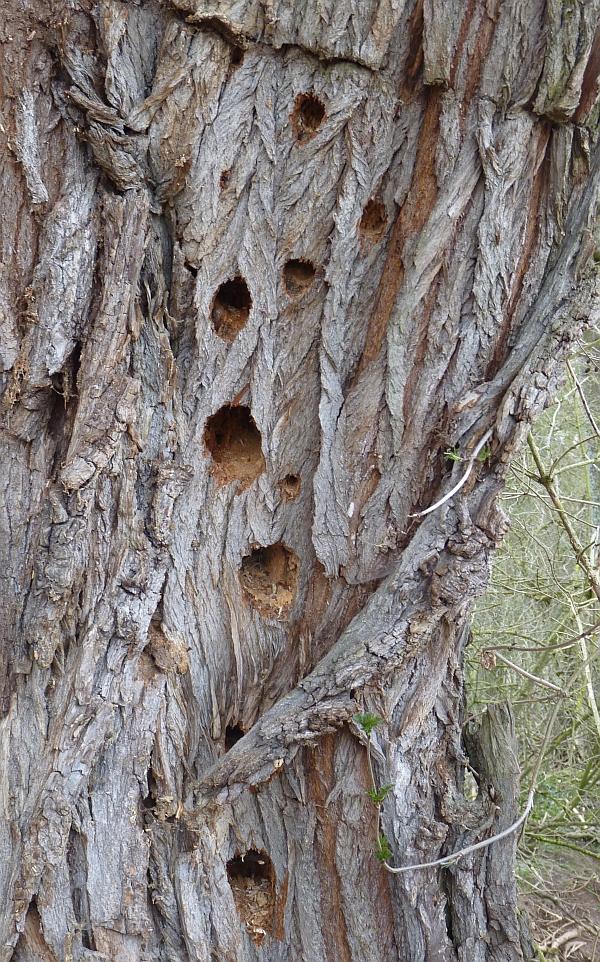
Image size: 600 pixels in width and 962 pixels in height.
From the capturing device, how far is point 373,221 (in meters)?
1.90

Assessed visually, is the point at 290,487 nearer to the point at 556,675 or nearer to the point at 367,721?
the point at 367,721

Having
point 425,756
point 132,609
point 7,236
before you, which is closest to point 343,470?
point 132,609

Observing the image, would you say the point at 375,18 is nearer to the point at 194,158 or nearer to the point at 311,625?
the point at 194,158

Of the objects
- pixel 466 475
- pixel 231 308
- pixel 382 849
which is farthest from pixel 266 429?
pixel 382 849

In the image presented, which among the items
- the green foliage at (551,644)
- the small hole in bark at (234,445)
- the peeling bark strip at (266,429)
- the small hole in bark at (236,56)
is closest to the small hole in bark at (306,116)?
the peeling bark strip at (266,429)

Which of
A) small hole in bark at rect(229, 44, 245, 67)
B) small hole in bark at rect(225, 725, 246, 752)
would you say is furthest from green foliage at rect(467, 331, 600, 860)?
small hole in bark at rect(229, 44, 245, 67)

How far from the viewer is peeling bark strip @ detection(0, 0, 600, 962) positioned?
1.72m

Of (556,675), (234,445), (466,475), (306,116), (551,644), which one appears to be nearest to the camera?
(466,475)

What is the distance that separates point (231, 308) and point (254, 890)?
154 centimetres

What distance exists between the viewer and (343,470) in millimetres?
1863

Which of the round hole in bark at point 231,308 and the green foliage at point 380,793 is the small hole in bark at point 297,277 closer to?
the round hole in bark at point 231,308

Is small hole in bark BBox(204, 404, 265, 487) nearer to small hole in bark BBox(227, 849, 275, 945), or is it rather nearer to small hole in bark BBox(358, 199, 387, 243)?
small hole in bark BBox(358, 199, 387, 243)

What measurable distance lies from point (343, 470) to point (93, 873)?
3.69ft

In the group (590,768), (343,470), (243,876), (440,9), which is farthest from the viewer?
(590,768)
